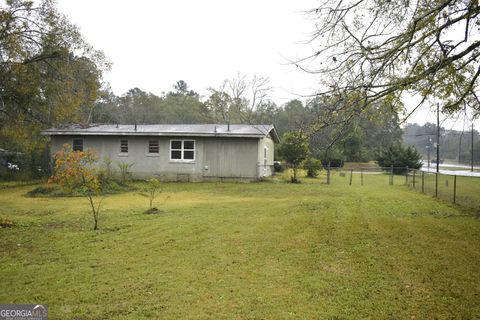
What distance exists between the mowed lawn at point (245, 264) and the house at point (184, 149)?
1073 centimetres

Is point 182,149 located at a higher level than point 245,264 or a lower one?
higher

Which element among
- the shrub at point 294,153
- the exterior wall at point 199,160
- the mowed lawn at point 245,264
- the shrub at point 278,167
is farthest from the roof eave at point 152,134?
the mowed lawn at point 245,264

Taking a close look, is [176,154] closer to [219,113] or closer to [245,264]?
[245,264]

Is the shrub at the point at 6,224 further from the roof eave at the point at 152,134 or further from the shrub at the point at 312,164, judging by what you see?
the shrub at the point at 312,164

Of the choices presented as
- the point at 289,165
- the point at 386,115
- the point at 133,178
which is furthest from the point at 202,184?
the point at 386,115

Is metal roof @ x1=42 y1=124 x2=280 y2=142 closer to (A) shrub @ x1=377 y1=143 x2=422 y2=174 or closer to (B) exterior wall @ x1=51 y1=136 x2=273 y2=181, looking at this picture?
(B) exterior wall @ x1=51 y1=136 x2=273 y2=181

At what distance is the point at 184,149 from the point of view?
22594 mm

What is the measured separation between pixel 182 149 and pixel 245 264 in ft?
56.2

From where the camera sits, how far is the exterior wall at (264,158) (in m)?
22.5

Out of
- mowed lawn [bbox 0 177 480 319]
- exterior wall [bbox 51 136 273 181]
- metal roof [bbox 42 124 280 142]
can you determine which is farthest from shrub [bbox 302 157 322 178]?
mowed lawn [bbox 0 177 480 319]

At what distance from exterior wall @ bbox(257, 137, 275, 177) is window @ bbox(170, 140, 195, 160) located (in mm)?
4006

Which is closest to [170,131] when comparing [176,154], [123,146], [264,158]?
[176,154]

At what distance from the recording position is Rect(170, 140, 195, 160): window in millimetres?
22547

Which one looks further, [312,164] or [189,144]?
[312,164]
